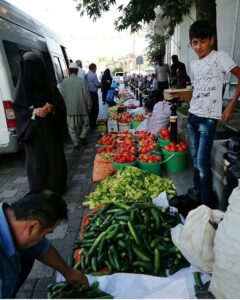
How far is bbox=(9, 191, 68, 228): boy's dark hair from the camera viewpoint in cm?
167

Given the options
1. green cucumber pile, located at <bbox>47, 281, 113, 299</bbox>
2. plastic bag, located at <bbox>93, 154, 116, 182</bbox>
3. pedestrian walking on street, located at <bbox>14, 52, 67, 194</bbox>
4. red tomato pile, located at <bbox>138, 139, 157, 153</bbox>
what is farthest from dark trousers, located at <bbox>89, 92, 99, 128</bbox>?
green cucumber pile, located at <bbox>47, 281, 113, 299</bbox>

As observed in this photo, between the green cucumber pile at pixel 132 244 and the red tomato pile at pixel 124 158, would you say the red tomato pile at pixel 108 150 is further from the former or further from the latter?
the green cucumber pile at pixel 132 244

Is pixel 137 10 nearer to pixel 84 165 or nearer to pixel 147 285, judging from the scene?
pixel 84 165

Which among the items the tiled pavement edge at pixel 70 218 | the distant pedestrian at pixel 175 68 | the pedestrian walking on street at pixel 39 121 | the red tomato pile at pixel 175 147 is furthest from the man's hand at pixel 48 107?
the distant pedestrian at pixel 175 68

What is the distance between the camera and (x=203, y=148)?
147 inches

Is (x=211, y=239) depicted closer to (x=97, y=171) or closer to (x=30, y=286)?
(x=30, y=286)

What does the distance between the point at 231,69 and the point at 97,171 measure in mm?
3059

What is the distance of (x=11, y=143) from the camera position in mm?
6340

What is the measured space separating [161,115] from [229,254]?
16.1 feet

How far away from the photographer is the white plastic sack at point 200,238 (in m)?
2.42

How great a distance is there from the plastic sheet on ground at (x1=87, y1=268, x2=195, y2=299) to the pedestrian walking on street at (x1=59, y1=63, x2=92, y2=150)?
5.88 metres

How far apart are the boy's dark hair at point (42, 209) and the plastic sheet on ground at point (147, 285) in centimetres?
113

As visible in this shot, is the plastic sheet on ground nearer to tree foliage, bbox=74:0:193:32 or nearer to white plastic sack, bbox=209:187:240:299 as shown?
white plastic sack, bbox=209:187:240:299

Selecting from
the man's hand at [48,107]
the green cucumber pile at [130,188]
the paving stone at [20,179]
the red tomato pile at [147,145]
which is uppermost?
the man's hand at [48,107]
